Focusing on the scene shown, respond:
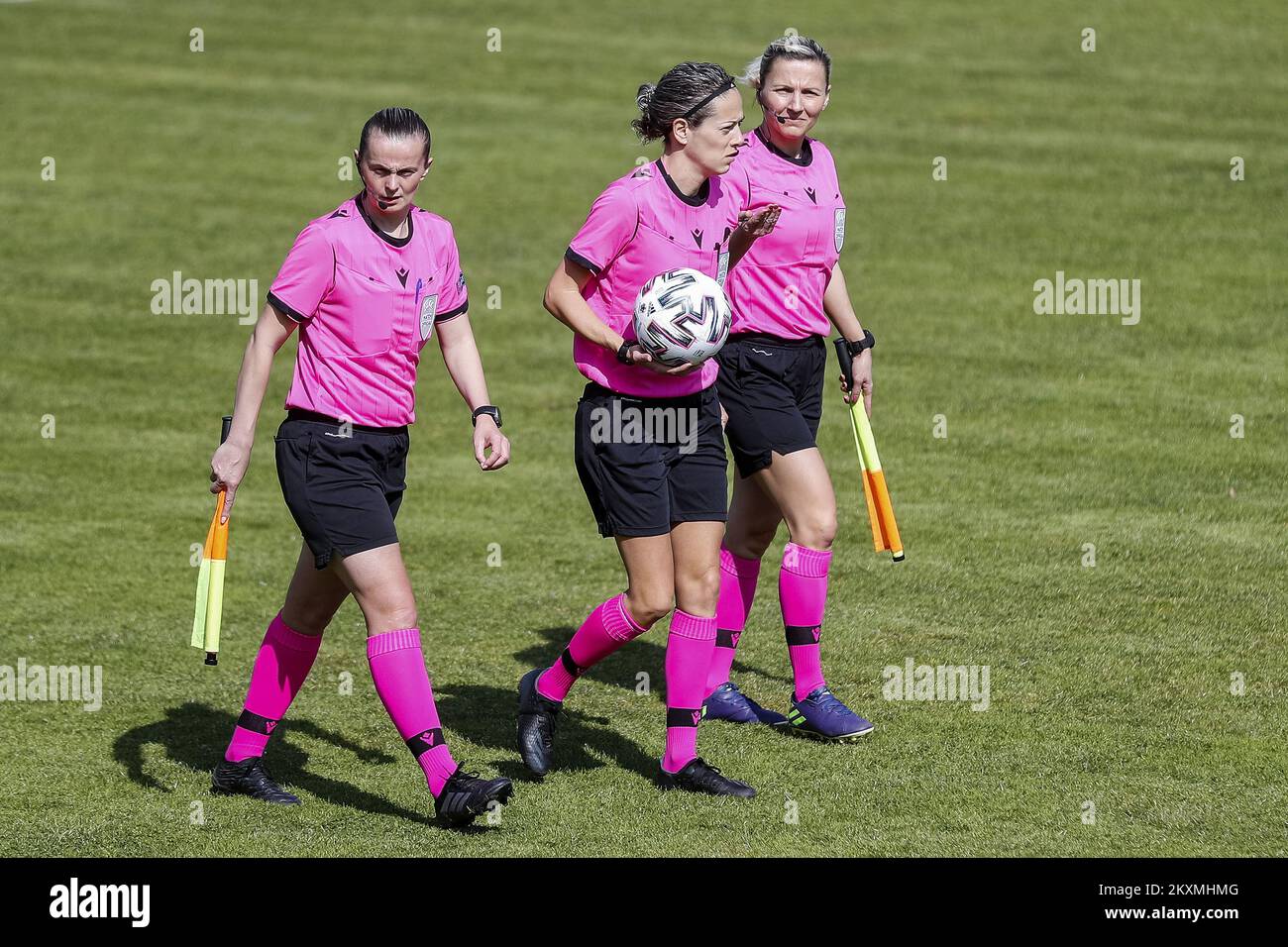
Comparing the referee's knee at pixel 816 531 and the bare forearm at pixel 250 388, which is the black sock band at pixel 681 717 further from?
the bare forearm at pixel 250 388

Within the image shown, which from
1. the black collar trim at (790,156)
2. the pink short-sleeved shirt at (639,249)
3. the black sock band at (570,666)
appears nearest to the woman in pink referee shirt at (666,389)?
the pink short-sleeved shirt at (639,249)

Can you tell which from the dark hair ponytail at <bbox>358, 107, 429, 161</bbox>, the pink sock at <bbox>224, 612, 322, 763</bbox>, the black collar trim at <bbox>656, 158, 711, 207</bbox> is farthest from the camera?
the pink sock at <bbox>224, 612, 322, 763</bbox>

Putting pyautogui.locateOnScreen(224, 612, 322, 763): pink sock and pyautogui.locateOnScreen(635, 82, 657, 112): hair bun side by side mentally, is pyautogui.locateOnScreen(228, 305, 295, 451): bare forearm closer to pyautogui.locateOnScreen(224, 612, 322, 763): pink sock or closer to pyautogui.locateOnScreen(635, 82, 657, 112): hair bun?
pyautogui.locateOnScreen(224, 612, 322, 763): pink sock

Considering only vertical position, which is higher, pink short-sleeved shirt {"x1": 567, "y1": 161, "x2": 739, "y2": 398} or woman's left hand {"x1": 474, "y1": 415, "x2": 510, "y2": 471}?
pink short-sleeved shirt {"x1": 567, "y1": 161, "x2": 739, "y2": 398}

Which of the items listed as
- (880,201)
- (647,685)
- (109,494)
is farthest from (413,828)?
(880,201)

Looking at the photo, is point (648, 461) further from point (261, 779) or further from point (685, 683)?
point (261, 779)

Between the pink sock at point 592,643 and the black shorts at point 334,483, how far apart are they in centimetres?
100

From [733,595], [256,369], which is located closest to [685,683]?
[733,595]

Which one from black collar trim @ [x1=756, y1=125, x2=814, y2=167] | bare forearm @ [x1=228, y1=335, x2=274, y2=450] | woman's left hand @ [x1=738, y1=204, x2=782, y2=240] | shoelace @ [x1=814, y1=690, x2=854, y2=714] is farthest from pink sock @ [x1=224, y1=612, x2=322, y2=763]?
black collar trim @ [x1=756, y1=125, x2=814, y2=167]

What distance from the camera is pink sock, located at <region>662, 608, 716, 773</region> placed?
650cm

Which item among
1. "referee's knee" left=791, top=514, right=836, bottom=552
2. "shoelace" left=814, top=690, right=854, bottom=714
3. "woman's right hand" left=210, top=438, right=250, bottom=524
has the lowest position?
"shoelace" left=814, top=690, right=854, bottom=714

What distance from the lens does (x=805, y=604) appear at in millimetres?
7152

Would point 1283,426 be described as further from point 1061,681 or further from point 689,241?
point 689,241

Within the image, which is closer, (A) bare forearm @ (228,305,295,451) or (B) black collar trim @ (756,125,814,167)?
(A) bare forearm @ (228,305,295,451)
